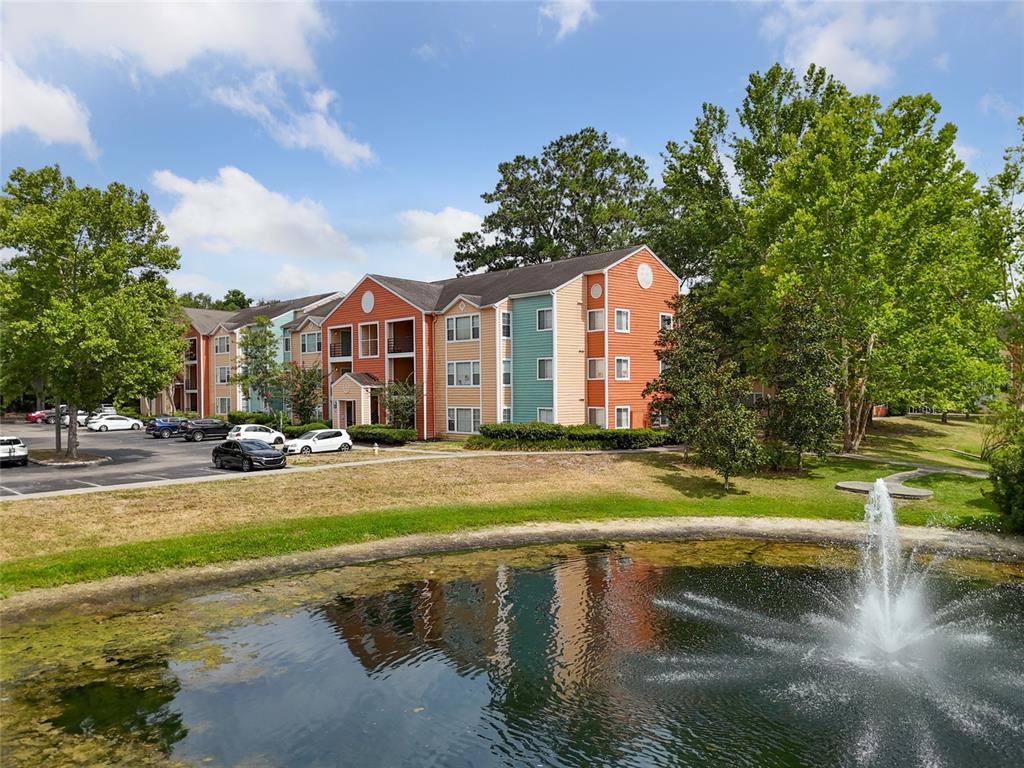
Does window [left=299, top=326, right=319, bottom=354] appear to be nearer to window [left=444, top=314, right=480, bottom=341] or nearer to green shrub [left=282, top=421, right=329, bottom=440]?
green shrub [left=282, top=421, right=329, bottom=440]

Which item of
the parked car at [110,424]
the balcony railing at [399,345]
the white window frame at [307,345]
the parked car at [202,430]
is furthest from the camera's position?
the parked car at [110,424]

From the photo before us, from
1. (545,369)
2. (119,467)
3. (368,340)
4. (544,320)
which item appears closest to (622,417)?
(545,369)

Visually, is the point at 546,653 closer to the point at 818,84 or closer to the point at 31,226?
the point at 31,226

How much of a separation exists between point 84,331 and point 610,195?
55.9 m

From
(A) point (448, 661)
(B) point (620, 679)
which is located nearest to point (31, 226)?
(A) point (448, 661)

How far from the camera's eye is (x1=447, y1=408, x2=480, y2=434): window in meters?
48.7

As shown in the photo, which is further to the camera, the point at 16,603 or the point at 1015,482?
the point at 1015,482

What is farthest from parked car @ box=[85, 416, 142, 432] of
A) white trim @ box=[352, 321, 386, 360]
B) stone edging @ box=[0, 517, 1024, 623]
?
stone edging @ box=[0, 517, 1024, 623]

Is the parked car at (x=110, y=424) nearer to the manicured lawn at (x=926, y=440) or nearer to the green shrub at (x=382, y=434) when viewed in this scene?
the green shrub at (x=382, y=434)

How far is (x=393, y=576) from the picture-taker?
63.1 feet

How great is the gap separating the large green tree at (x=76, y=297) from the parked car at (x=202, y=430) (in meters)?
13.5

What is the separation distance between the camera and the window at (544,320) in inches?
1805

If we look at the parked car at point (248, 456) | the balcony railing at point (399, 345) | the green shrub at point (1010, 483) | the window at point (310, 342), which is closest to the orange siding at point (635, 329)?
the balcony railing at point (399, 345)

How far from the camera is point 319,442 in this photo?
4419cm
